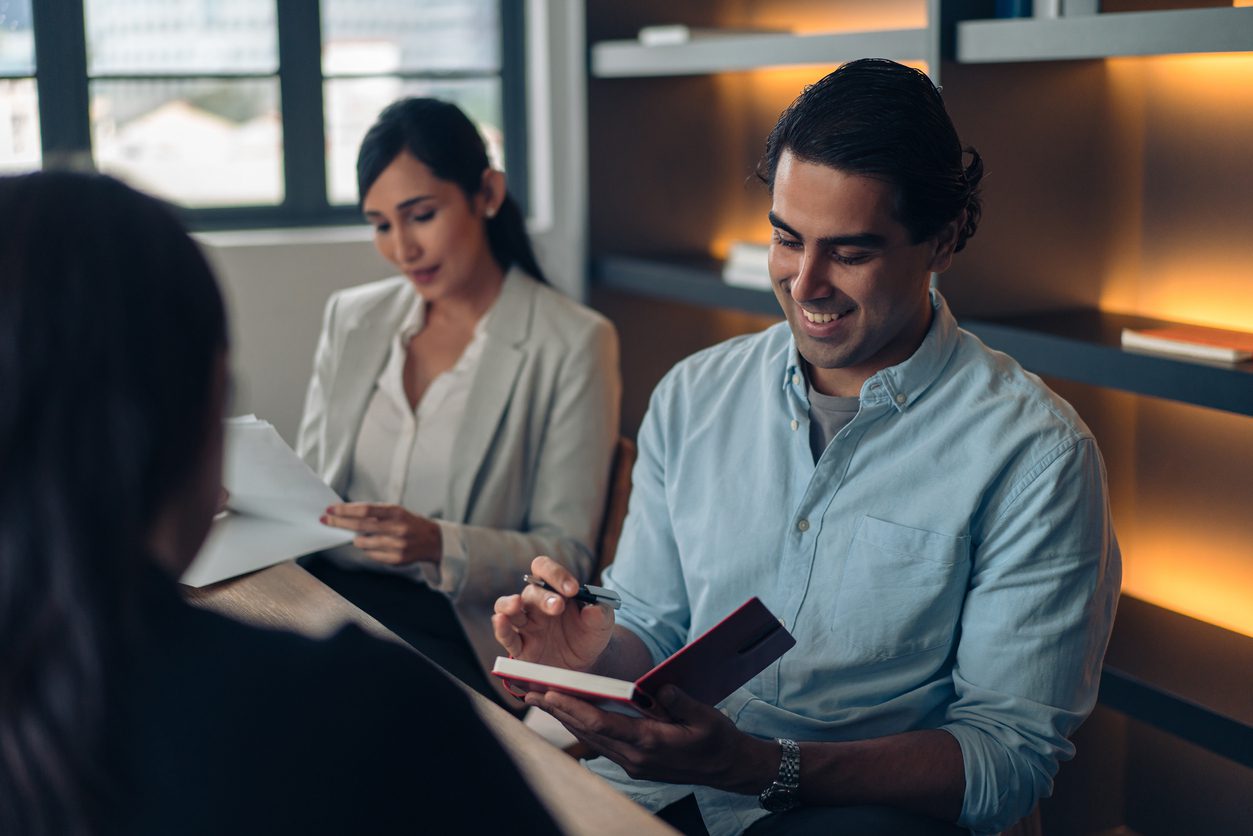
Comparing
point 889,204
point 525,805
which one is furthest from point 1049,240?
point 525,805

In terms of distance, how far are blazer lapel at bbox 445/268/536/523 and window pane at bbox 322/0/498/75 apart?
1.45 m

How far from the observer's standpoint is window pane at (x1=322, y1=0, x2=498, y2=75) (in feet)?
11.4

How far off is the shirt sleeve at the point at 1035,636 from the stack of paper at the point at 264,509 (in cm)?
103

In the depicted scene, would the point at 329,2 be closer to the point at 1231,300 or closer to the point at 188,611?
the point at 1231,300

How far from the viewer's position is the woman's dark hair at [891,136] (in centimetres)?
148

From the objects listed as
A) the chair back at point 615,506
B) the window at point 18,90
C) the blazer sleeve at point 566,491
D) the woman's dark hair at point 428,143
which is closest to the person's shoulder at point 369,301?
the woman's dark hair at point 428,143

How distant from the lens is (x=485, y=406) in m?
2.37

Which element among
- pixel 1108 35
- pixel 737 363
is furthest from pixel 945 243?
pixel 1108 35

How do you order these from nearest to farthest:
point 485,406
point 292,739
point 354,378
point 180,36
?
point 292,739 → point 485,406 → point 354,378 → point 180,36

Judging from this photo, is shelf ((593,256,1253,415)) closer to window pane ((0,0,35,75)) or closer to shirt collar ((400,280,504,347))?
shirt collar ((400,280,504,347))

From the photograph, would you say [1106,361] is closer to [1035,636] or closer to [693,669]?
[1035,636]

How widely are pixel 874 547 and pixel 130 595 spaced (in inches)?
38.5

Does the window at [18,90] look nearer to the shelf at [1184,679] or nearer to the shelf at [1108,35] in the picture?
the shelf at [1108,35]

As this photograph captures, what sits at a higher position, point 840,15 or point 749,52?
point 840,15
